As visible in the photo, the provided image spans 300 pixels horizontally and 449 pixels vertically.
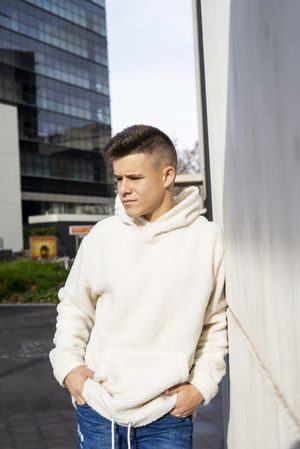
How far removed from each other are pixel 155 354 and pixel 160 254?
0.34 metres

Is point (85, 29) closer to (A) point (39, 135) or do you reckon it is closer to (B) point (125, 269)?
(A) point (39, 135)

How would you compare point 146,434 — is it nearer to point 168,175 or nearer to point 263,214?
point 168,175

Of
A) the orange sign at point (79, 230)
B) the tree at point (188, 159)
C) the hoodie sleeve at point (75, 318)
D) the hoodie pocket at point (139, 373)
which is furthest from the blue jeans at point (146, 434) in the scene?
the tree at point (188, 159)

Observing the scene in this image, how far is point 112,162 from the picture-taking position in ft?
7.13

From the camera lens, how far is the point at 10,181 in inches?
2427

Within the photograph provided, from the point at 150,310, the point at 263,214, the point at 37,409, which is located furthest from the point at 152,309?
the point at 37,409

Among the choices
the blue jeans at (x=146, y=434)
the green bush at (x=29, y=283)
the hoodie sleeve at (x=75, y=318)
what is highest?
the hoodie sleeve at (x=75, y=318)

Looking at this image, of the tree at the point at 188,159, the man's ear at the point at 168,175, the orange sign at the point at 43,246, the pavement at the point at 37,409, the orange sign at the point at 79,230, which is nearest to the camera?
the man's ear at the point at 168,175

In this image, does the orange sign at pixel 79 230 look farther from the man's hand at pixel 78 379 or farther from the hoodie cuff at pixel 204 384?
the hoodie cuff at pixel 204 384

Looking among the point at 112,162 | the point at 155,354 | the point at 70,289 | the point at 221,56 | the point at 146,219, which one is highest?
the point at 221,56

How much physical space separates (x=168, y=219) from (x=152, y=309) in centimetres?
32

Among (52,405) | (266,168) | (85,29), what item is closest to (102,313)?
(266,168)

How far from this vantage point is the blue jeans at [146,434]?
210cm

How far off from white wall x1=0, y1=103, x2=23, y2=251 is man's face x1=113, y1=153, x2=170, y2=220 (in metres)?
56.8
